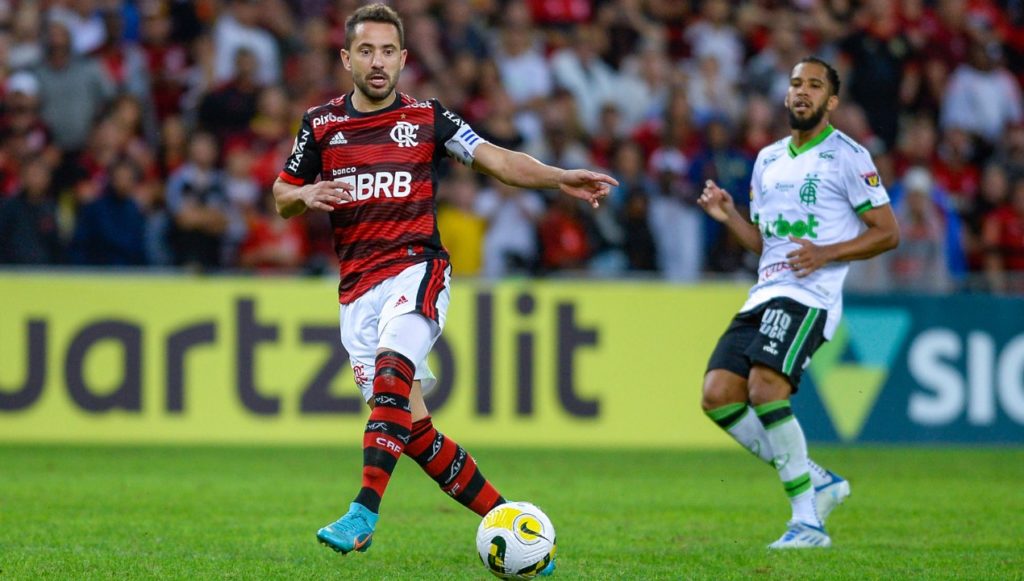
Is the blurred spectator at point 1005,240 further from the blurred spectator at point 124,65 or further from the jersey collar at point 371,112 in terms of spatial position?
the jersey collar at point 371,112

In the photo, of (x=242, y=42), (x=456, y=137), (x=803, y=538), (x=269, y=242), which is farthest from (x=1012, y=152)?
(x=456, y=137)

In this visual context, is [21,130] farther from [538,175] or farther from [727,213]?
[538,175]

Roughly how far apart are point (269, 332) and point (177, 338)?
84cm

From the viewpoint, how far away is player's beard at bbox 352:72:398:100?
23.1ft

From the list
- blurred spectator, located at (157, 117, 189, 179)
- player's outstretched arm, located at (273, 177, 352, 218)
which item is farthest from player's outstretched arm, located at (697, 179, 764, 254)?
blurred spectator, located at (157, 117, 189, 179)

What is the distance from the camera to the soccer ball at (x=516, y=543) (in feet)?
21.5

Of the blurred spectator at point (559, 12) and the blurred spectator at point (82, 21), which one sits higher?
the blurred spectator at point (559, 12)

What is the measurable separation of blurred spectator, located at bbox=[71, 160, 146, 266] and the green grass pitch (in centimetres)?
191

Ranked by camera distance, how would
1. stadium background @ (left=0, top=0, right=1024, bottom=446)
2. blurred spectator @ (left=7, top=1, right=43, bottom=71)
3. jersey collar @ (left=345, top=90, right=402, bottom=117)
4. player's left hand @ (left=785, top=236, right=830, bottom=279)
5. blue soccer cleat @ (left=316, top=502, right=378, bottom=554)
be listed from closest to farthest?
blue soccer cleat @ (left=316, top=502, right=378, bottom=554) → jersey collar @ (left=345, top=90, right=402, bottom=117) → player's left hand @ (left=785, top=236, right=830, bottom=279) → stadium background @ (left=0, top=0, right=1024, bottom=446) → blurred spectator @ (left=7, top=1, right=43, bottom=71)

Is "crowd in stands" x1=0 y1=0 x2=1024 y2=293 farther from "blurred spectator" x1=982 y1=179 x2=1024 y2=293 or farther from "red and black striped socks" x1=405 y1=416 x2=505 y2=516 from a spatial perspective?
"red and black striped socks" x1=405 y1=416 x2=505 y2=516

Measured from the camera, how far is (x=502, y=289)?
14.4 meters

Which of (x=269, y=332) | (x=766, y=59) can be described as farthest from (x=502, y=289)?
(x=766, y=59)

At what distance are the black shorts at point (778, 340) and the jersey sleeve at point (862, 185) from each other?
64cm

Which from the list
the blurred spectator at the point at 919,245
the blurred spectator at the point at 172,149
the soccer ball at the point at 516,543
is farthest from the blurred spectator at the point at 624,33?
the soccer ball at the point at 516,543
